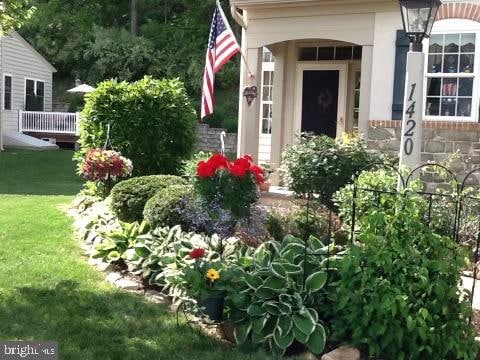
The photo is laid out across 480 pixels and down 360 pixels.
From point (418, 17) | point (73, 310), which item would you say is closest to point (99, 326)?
point (73, 310)

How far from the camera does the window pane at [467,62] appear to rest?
7.57m

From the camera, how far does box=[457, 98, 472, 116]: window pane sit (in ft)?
24.9

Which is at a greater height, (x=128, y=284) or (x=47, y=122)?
(x=47, y=122)

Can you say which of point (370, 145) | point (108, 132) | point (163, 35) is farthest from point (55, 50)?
point (370, 145)

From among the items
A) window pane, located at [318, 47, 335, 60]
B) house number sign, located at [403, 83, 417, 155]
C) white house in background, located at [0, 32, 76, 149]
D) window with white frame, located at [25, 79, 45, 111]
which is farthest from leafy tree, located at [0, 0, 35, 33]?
window with white frame, located at [25, 79, 45, 111]

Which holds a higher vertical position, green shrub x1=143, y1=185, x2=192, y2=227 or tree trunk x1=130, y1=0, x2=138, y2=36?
tree trunk x1=130, y1=0, x2=138, y2=36

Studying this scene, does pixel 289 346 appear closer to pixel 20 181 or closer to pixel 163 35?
pixel 20 181

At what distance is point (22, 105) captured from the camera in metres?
22.0

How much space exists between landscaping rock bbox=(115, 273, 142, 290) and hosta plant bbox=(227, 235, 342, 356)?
1208 mm

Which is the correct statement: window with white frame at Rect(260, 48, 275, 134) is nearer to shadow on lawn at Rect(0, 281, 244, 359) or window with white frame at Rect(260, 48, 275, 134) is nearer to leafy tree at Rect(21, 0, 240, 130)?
shadow on lawn at Rect(0, 281, 244, 359)

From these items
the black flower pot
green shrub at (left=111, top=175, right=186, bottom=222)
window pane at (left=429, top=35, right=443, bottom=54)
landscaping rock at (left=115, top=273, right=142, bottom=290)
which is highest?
window pane at (left=429, top=35, right=443, bottom=54)

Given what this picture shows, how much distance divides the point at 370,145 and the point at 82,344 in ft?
17.7

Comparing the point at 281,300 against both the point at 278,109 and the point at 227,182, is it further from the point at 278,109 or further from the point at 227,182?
the point at 278,109

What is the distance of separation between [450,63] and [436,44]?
1.01 feet
